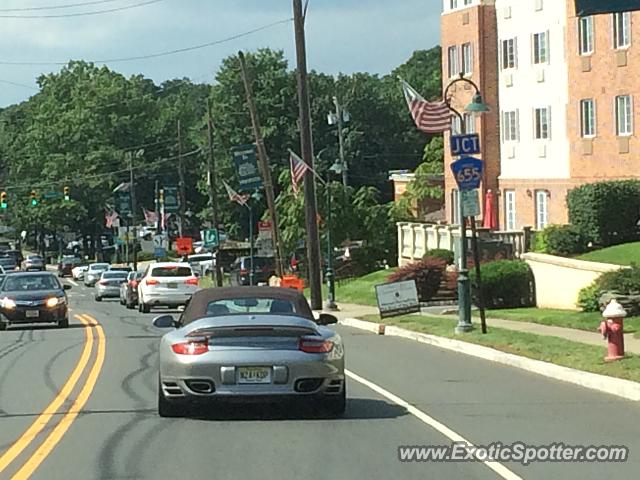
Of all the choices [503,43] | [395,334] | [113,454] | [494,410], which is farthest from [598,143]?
[113,454]

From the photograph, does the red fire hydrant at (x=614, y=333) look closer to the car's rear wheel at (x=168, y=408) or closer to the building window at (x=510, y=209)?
the car's rear wheel at (x=168, y=408)

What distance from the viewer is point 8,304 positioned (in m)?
31.1

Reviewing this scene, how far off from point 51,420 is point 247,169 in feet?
127

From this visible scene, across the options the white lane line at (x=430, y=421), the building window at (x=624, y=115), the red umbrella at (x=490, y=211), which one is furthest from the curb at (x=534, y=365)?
the red umbrella at (x=490, y=211)

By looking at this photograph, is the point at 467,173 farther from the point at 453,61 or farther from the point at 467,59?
the point at 453,61

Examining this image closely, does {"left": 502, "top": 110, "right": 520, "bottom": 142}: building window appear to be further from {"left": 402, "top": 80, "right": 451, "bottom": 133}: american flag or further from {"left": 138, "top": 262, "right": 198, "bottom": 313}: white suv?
{"left": 402, "top": 80, "right": 451, "bottom": 133}: american flag

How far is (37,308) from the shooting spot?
103ft

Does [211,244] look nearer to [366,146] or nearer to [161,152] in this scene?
[366,146]

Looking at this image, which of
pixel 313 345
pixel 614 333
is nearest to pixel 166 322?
pixel 313 345

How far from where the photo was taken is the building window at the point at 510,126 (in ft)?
169

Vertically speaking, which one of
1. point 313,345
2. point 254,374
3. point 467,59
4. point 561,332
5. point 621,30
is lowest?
point 561,332

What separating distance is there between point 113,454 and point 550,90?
39.5 m

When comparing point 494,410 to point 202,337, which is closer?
point 202,337

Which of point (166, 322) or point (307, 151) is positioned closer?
point (166, 322)
